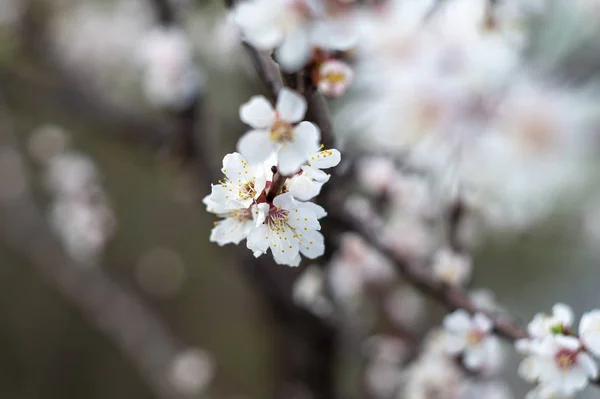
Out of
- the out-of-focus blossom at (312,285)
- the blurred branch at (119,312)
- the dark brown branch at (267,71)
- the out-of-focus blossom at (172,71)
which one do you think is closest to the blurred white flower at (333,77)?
the dark brown branch at (267,71)

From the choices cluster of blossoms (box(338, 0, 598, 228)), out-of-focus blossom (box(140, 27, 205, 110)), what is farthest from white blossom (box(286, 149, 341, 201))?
out-of-focus blossom (box(140, 27, 205, 110))

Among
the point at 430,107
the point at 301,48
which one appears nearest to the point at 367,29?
the point at 430,107

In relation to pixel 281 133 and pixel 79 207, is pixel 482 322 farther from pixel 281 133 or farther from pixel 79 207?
pixel 79 207

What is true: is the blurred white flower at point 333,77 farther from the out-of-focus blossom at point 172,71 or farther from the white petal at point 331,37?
the out-of-focus blossom at point 172,71

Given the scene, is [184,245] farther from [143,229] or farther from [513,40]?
[513,40]

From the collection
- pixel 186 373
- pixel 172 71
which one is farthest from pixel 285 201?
pixel 186 373

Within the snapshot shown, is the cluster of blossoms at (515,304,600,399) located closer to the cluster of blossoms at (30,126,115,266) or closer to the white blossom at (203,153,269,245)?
the white blossom at (203,153,269,245)
